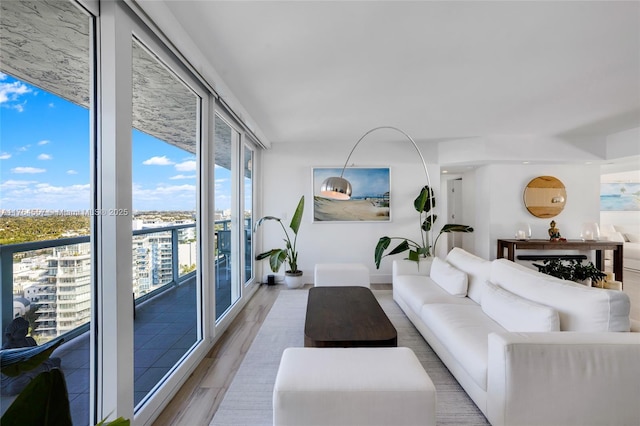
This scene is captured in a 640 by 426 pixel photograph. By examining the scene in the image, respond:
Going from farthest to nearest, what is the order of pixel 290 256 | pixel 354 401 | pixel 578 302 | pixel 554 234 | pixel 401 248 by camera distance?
pixel 290 256 → pixel 554 234 → pixel 401 248 → pixel 578 302 → pixel 354 401

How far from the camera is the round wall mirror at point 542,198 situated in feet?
16.9

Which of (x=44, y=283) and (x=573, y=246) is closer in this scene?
(x=44, y=283)

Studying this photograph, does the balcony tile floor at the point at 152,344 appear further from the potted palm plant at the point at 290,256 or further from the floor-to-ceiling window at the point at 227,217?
the potted palm plant at the point at 290,256

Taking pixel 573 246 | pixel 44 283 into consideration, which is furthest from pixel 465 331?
pixel 573 246

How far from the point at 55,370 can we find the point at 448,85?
3270 mm

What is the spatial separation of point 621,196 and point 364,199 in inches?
287

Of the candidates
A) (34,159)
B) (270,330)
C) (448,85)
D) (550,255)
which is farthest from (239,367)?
(550,255)

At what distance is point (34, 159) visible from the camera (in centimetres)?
137

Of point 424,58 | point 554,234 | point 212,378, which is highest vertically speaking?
point 424,58

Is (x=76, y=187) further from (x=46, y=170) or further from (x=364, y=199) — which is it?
(x=364, y=199)

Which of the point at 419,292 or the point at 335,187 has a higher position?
the point at 335,187

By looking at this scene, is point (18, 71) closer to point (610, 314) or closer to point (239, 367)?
point (239, 367)

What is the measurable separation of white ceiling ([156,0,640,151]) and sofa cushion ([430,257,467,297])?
6.26 ft

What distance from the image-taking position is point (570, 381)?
1466 millimetres
